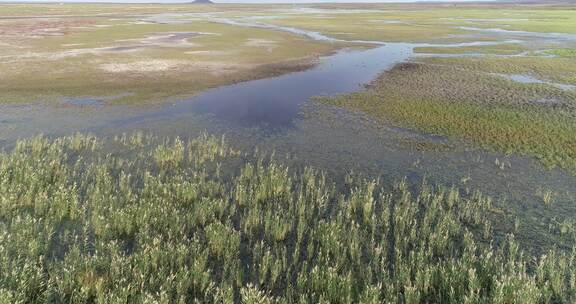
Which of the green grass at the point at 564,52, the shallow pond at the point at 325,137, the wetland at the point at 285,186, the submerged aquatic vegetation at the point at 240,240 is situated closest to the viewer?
the submerged aquatic vegetation at the point at 240,240

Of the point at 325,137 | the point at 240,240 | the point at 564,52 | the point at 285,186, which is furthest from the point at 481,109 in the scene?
the point at 564,52

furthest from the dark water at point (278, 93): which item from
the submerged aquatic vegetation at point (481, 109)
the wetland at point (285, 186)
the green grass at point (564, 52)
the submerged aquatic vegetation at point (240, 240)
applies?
the green grass at point (564, 52)

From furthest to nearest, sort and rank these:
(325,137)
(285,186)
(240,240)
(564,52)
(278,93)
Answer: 1. (564,52)
2. (278,93)
3. (325,137)
4. (285,186)
5. (240,240)

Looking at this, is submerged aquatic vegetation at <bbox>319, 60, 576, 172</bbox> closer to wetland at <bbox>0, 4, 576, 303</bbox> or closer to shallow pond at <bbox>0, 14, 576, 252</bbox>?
wetland at <bbox>0, 4, 576, 303</bbox>

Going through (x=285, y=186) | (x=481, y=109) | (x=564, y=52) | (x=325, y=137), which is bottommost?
(x=285, y=186)

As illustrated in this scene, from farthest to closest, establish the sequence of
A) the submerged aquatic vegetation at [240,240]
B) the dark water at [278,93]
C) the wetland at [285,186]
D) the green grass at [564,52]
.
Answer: the green grass at [564,52] < the dark water at [278,93] < the wetland at [285,186] < the submerged aquatic vegetation at [240,240]

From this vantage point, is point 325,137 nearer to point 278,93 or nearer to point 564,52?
point 278,93

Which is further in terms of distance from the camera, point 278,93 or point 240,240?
point 278,93

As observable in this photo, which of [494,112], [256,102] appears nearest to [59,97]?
[256,102]

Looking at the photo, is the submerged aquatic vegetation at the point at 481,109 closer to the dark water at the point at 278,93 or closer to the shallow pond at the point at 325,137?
the shallow pond at the point at 325,137

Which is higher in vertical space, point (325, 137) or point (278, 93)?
point (278, 93)
